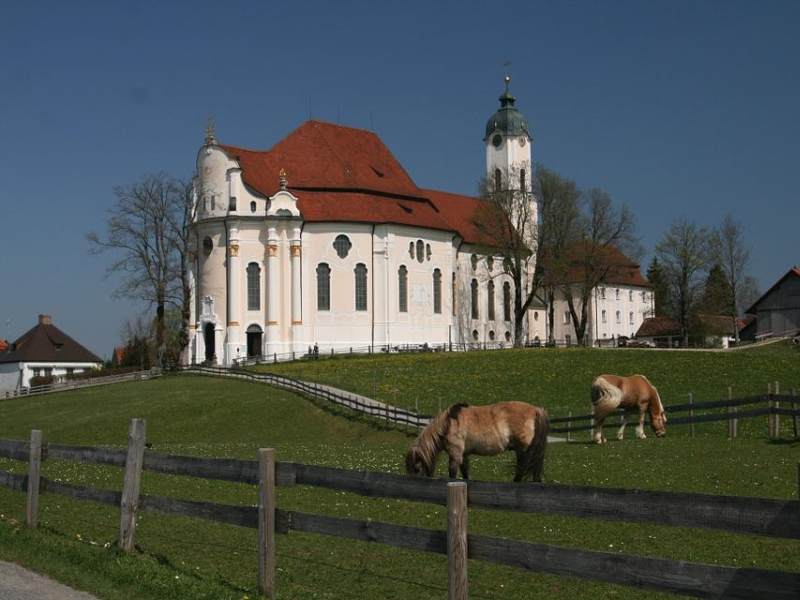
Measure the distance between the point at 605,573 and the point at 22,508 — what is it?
10919mm

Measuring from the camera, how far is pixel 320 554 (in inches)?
432

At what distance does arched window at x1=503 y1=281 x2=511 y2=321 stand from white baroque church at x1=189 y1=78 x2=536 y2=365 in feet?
25.6

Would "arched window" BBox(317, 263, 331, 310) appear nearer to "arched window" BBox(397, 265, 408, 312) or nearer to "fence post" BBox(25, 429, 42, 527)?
"arched window" BBox(397, 265, 408, 312)

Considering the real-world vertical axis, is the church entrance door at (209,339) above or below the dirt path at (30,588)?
above

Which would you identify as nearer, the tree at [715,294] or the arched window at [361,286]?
the arched window at [361,286]

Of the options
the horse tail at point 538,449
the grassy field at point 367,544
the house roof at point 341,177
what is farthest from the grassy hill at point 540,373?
the horse tail at point 538,449

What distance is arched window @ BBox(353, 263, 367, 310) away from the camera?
72750 mm

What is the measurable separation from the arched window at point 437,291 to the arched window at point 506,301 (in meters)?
10.6

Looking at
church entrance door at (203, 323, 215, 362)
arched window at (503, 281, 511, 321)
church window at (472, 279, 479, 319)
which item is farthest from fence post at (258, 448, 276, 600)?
arched window at (503, 281, 511, 321)

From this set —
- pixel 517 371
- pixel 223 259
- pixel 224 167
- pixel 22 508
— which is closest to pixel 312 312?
pixel 223 259

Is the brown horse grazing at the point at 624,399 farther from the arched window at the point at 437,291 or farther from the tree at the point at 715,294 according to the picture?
the tree at the point at 715,294

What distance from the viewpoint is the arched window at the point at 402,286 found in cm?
7456

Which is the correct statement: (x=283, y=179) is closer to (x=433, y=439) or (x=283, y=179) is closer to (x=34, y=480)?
(x=34, y=480)

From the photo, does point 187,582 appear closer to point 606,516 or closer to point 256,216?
point 606,516
